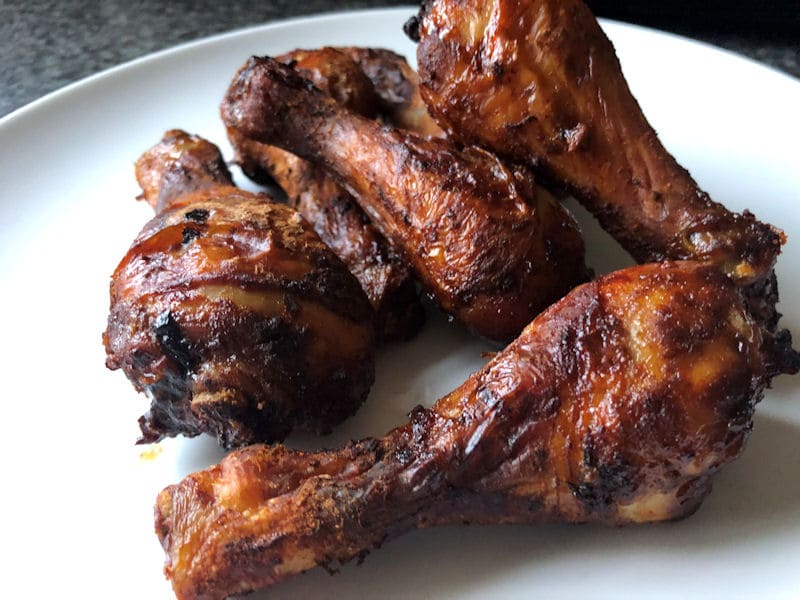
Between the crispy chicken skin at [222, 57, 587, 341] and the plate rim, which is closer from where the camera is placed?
the crispy chicken skin at [222, 57, 587, 341]

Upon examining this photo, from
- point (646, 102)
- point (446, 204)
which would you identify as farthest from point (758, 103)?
point (446, 204)

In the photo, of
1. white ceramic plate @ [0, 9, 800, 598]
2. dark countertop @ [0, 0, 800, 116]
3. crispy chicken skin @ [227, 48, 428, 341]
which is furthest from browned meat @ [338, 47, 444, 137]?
dark countertop @ [0, 0, 800, 116]

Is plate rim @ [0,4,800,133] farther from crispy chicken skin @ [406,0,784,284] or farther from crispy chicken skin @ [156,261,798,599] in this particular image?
crispy chicken skin @ [156,261,798,599]

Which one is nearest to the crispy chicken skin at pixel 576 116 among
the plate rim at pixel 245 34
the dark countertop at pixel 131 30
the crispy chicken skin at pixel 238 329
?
the crispy chicken skin at pixel 238 329

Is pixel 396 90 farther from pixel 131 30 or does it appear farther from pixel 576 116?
pixel 131 30

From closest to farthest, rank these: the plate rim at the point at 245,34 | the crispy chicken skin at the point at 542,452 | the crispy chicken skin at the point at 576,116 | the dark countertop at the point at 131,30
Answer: the crispy chicken skin at the point at 542,452
the crispy chicken skin at the point at 576,116
the plate rim at the point at 245,34
the dark countertop at the point at 131,30

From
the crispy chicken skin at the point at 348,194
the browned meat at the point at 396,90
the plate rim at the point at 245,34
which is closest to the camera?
the crispy chicken skin at the point at 348,194

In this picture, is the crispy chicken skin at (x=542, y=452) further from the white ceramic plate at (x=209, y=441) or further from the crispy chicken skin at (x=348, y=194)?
the crispy chicken skin at (x=348, y=194)

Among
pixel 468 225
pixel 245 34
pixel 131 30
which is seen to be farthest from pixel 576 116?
pixel 131 30
